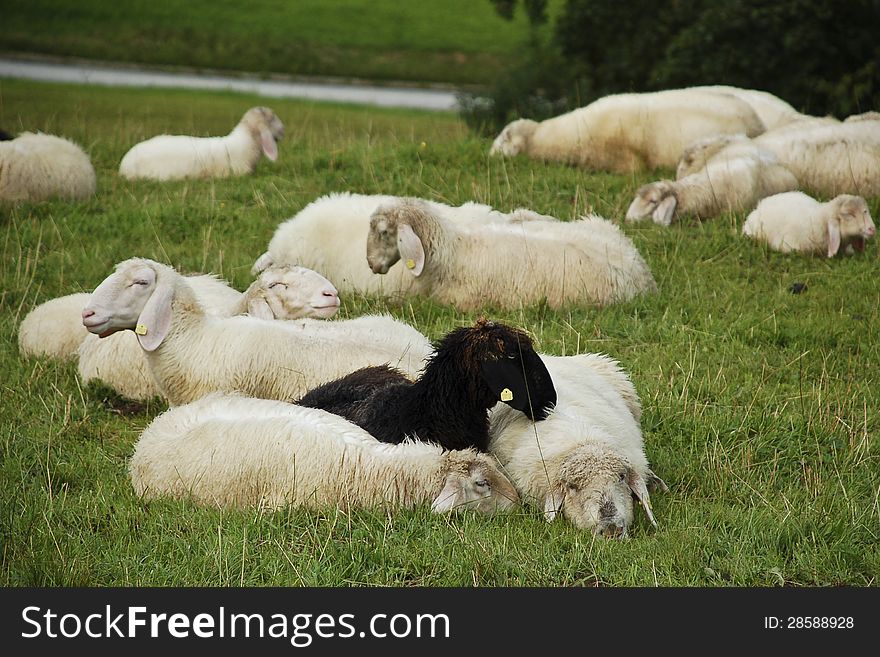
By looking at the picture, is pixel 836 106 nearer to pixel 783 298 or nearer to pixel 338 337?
pixel 783 298

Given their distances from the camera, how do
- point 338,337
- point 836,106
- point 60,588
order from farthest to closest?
point 836,106 < point 338,337 < point 60,588

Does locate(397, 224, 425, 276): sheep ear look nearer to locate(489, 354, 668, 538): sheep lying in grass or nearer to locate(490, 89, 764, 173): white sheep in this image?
locate(489, 354, 668, 538): sheep lying in grass

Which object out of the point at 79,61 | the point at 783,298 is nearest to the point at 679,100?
the point at 783,298

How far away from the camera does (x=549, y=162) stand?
1285cm

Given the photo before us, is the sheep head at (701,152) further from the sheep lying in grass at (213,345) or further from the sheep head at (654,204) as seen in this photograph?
the sheep lying in grass at (213,345)

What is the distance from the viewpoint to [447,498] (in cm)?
538

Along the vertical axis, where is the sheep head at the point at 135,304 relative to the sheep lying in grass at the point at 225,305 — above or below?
above

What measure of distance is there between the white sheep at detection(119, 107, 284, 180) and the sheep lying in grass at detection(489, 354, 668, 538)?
7.11 metres

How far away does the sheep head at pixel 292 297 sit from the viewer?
7914 mm

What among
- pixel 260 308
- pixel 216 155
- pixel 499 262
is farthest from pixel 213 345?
pixel 216 155

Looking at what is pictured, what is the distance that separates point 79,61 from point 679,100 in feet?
74.3

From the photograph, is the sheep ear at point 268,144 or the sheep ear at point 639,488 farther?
the sheep ear at point 268,144

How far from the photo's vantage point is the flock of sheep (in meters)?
5.59

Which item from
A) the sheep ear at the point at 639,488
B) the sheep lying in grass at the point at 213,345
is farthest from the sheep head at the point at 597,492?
the sheep lying in grass at the point at 213,345
